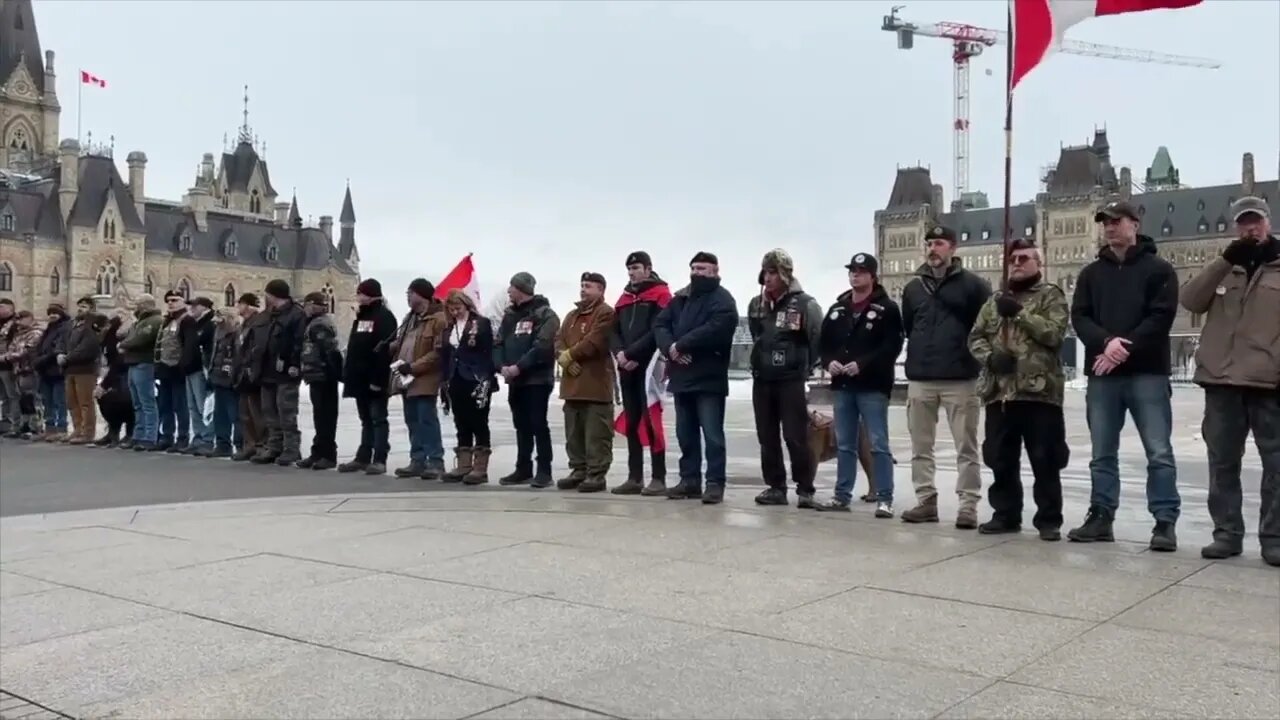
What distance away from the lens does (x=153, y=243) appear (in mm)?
118500

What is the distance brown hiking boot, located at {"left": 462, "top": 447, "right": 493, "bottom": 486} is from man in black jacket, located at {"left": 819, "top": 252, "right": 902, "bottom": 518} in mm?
3756

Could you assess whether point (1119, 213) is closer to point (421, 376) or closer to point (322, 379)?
point (421, 376)

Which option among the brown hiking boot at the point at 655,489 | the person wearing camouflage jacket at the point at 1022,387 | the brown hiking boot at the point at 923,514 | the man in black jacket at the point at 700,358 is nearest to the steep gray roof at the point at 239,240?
the brown hiking boot at the point at 655,489

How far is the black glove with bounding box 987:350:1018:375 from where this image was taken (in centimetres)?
763

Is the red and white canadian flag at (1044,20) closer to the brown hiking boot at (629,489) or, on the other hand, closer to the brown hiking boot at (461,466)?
the brown hiking boot at (629,489)

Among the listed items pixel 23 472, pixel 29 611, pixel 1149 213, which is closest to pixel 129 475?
pixel 23 472

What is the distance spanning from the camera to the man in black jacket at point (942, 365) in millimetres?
8203

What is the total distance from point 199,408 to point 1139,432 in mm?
11737

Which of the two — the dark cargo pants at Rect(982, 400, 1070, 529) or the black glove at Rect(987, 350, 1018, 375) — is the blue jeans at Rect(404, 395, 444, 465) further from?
the black glove at Rect(987, 350, 1018, 375)

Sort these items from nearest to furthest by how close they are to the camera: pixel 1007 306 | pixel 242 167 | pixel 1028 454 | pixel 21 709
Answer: pixel 21 709
pixel 1007 306
pixel 1028 454
pixel 242 167

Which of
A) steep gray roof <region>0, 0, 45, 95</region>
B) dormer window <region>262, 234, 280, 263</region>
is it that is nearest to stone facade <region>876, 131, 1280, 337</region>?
dormer window <region>262, 234, 280, 263</region>

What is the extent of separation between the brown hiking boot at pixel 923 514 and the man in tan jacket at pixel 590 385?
309 centimetres

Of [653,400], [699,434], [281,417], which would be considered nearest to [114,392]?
[281,417]

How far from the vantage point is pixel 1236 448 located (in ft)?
22.9
